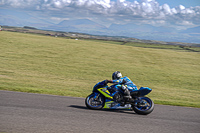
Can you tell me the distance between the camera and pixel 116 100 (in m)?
9.17

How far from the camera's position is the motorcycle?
8836 mm

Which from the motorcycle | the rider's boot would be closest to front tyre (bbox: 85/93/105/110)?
the motorcycle

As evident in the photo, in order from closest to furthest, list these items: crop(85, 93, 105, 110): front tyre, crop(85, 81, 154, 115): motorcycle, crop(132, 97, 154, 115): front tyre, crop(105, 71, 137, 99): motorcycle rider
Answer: crop(132, 97, 154, 115): front tyre, crop(85, 81, 154, 115): motorcycle, crop(105, 71, 137, 99): motorcycle rider, crop(85, 93, 105, 110): front tyre

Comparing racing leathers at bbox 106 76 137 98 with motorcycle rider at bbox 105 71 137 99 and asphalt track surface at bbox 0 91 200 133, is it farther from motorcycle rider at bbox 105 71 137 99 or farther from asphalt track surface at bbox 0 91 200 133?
asphalt track surface at bbox 0 91 200 133

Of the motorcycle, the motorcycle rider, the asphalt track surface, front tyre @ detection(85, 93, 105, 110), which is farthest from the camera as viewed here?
front tyre @ detection(85, 93, 105, 110)

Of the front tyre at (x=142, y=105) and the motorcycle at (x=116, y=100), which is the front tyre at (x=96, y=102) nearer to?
the motorcycle at (x=116, y=100)

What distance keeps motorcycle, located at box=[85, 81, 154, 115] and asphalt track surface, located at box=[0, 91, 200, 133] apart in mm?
309

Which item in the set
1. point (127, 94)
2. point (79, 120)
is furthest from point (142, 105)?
point (79, 120)

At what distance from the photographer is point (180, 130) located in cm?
684

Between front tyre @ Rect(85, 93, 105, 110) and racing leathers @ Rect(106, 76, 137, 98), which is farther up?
racing leathers @ Rect(106, 76, 137, 98)

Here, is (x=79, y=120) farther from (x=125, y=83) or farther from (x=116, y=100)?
(x=125, y=83)

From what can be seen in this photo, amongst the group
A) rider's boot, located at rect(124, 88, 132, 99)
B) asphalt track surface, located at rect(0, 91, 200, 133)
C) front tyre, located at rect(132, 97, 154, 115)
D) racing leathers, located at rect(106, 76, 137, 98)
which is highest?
racing leathers, located at rect(106, 76, 137, 98)

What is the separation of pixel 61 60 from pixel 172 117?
22.6m

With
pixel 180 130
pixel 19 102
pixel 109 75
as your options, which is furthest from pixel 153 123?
pixel 109 75
